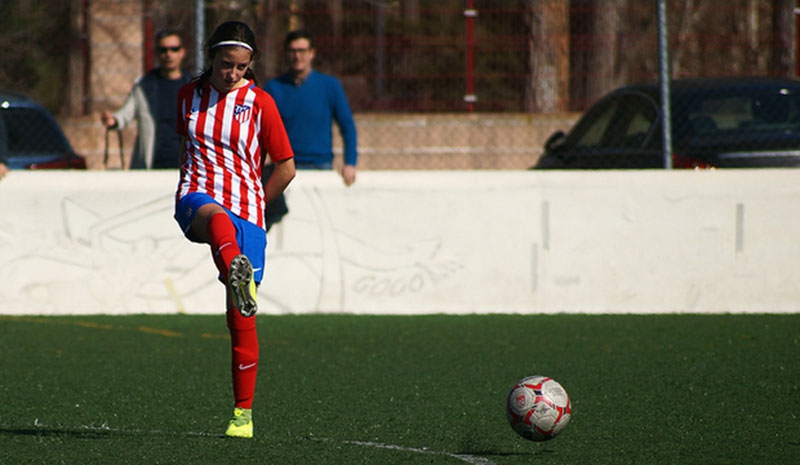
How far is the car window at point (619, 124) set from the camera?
10.6m

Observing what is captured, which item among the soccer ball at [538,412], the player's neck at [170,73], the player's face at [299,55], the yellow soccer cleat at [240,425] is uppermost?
the player's face at [299,55]

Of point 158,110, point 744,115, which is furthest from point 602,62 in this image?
point 158,110

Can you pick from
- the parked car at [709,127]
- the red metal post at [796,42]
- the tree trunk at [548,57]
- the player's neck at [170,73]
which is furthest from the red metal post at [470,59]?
the player's neck at [170,73]

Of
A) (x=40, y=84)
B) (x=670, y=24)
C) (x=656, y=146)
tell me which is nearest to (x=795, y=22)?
(x=656, y=146)

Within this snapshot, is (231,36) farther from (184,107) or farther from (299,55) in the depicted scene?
(299,55)

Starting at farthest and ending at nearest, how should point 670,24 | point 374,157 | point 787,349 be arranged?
1. point 670,24
2. point 374,157
3. point 787,349

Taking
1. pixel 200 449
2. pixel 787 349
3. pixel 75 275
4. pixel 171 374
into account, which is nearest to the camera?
pixel 200 449

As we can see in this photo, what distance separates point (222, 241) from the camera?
5039mm

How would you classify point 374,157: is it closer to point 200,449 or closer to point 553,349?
point 553,349

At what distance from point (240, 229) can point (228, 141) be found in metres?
0.38

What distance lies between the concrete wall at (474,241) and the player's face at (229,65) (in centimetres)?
412

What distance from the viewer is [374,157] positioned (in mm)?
13617

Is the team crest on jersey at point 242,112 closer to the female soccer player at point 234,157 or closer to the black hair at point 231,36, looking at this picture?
the female soccer player at point 234,157

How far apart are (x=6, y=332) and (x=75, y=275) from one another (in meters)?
0.85
